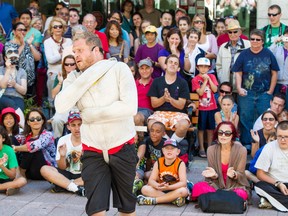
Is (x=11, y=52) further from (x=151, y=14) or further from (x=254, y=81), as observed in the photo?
(x=254, y=81)

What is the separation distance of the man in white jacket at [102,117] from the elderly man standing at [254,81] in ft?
15.7

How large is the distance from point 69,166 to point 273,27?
4.02 m

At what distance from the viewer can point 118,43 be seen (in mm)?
10898

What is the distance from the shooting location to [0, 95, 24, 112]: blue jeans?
33.1 feet

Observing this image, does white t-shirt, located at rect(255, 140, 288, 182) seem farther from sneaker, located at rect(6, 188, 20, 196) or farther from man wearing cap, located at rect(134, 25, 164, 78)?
man wearing cap, located at rect(134, 25, 164, 78)

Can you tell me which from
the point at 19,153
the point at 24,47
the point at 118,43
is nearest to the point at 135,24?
the point at 118,43

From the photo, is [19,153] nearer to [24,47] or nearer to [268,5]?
[24,47]

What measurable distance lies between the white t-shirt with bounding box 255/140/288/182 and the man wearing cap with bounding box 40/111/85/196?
6.86 feet

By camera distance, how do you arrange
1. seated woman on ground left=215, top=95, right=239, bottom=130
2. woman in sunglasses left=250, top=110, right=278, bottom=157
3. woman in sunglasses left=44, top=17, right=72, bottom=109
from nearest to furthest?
woman in sunglasses left=250, top=110, right=278, bottom=157
seated woman on ground left=215, top=95, right=239, bottom=130
woman in sunglasses left=44, top=17, right=72, bottom=109

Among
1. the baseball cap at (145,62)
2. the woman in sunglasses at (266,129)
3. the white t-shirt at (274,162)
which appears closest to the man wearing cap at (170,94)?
the baseball cap at (145,62)

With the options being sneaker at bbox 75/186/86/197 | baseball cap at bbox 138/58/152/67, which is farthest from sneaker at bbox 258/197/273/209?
baseball cap at bbox 138/58/152/67

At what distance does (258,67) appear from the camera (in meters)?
10.2

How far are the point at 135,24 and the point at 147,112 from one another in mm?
2750

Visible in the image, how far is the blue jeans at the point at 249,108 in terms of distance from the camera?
1012cm
